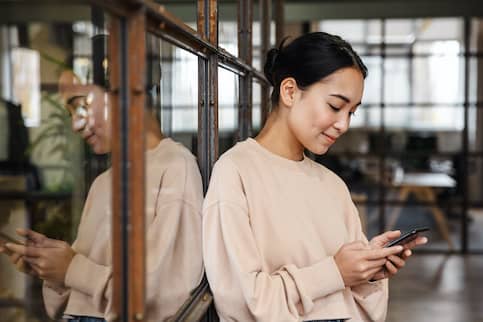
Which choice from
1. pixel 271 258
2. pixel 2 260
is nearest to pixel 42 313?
pixel 2 260

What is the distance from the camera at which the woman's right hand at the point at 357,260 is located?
1.32 metres

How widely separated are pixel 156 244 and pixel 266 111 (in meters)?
1.61

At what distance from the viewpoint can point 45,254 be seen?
793mm

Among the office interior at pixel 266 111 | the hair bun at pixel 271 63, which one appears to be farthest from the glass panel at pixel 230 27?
the hair bun at pixel 271 63

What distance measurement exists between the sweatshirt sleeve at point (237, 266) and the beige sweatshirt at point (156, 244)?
43 millimetres

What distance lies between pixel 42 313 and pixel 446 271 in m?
5.66

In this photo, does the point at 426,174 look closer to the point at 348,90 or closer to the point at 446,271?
the point at 446,271

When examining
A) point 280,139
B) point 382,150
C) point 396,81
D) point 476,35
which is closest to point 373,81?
point 396,81

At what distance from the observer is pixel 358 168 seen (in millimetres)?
7016

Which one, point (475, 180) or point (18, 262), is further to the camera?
point (475, 180)

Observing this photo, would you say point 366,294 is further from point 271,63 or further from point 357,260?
point 271,63

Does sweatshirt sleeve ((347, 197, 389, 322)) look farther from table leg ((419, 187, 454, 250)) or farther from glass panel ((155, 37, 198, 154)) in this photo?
table leg ((419, 187, 454, 250))

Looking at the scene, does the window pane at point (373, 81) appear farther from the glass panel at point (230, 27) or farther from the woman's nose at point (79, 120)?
the woman's nose at point (79, 120)

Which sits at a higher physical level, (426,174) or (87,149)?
(87,149)
